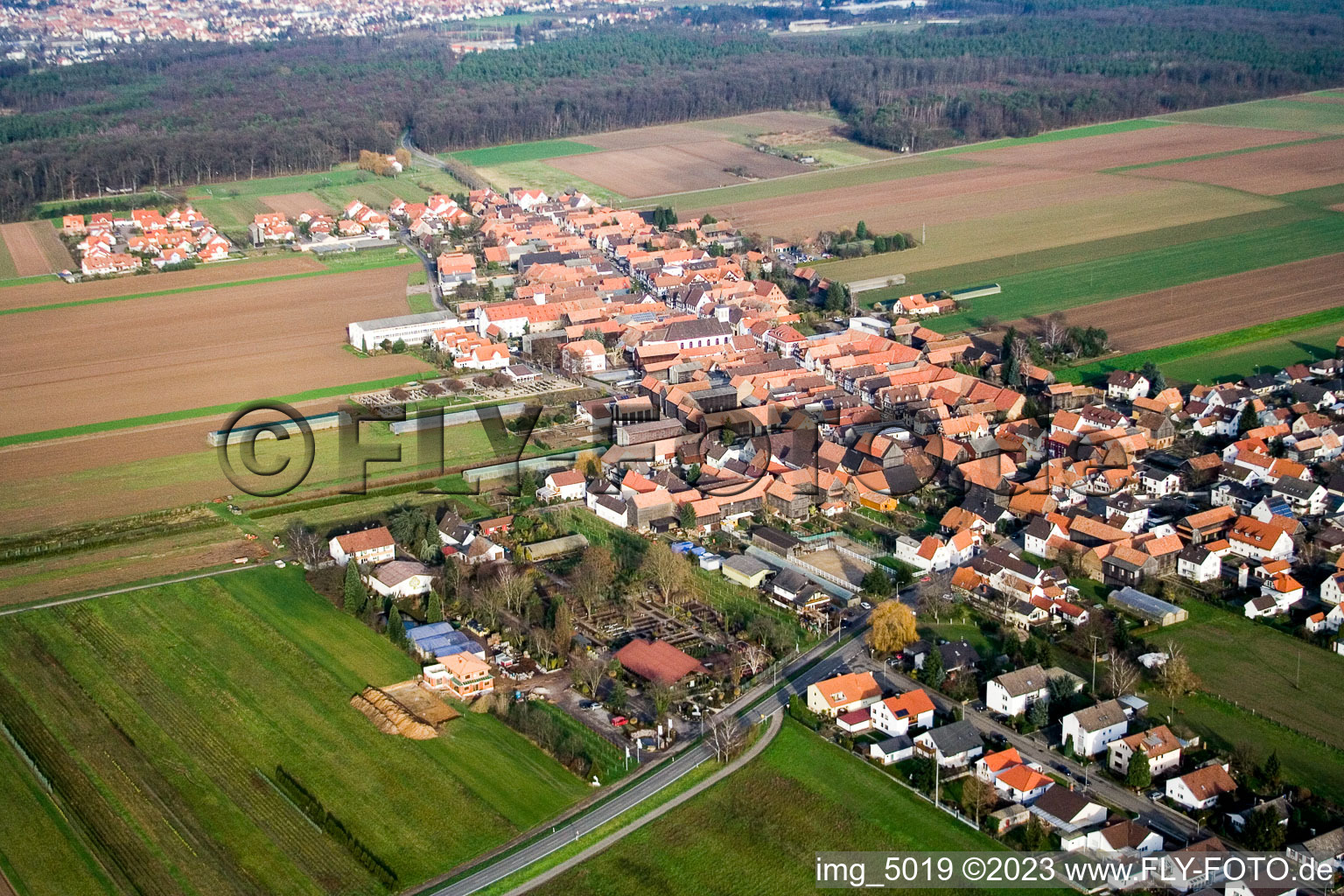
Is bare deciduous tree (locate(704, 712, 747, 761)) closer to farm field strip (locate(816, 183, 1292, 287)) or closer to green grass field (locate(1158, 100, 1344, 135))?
farm field strip (locate(816, 183, 1292, 287))

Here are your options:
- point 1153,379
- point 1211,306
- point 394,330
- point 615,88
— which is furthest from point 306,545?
point 615,88

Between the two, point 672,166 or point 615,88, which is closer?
point 672,166

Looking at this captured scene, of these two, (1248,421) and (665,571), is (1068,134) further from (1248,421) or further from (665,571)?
(665,571)

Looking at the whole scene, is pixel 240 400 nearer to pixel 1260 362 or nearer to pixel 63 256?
pixel 63 256

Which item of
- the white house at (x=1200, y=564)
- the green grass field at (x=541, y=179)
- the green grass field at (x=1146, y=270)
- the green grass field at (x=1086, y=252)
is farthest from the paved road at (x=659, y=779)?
the green grass field at (x=541, y=179)

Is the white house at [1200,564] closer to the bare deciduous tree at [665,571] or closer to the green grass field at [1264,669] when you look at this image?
the green grass field at [1264,669]

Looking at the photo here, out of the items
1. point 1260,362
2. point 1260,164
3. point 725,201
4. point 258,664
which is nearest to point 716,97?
point 725,201
